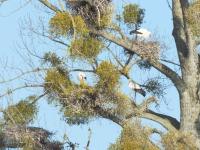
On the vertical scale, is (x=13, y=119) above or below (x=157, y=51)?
below

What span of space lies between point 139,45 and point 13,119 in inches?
105

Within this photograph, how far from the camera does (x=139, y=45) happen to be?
56.0 ft

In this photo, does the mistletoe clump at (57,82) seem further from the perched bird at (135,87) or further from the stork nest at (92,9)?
the perched bird at (135,87)

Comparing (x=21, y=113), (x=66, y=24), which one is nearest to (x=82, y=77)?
(x=66, y=24)

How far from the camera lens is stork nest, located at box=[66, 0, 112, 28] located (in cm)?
1670

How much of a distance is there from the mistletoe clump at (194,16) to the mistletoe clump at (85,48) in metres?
1.54

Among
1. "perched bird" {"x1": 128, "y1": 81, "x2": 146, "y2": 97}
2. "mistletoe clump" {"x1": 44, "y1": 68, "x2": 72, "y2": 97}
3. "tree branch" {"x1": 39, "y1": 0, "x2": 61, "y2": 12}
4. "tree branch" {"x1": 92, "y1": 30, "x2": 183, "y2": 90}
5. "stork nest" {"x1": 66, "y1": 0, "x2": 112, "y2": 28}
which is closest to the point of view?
"mistletoe clump" {"x1": 44, "y1": 68, "x2": 72, "y2": 97}

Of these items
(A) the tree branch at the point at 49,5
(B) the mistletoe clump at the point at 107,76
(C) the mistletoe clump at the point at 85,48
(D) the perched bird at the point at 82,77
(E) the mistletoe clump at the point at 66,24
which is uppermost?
(A) the tree branch at the point at 49,5

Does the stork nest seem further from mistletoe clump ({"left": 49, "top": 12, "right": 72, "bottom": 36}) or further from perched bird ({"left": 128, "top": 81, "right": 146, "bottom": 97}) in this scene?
perched bird ({"left": 128, "top": 81, "right": 146, "bottom": 97})

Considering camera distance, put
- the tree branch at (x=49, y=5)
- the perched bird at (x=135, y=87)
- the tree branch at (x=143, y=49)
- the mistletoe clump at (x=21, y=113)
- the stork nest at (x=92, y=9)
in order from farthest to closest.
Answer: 1. the perched bird at (x=135, y=87)
2. the tree branch at (x=49, y=5)
3. the tree branch at (x=143, y=49)
4. the stork nest at (x=92, y=9)
5. the mistletoe clump at (x=21, y=113)

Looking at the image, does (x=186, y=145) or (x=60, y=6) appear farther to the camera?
(x=60, y=6)

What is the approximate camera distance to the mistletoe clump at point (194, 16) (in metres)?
15.9

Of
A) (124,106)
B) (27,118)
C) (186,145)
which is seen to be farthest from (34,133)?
(186,145)

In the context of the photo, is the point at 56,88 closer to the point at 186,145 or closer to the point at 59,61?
the point at 59,61
